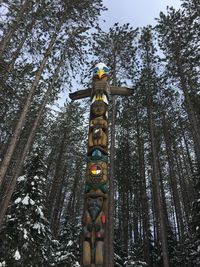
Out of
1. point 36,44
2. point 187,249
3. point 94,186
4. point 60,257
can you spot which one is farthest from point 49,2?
point 187,249

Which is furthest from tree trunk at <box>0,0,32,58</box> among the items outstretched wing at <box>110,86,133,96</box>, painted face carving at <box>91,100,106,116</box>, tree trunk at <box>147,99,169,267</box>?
tree trunk at <box>147,99,169,267</box>

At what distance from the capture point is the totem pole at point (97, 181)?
7.41 metres

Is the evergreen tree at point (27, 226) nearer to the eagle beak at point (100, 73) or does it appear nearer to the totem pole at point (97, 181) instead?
the totem pole at point (97, 181)

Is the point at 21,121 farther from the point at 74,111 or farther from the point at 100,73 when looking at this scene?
the point at 74,111

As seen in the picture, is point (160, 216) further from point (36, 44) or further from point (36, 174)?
point (36, 44)

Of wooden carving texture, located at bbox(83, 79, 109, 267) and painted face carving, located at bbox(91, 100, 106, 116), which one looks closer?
wooden carving texture, located at bbox(83, 79, 109, 267)

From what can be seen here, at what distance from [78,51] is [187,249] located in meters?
14.6

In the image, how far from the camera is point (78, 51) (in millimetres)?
18422

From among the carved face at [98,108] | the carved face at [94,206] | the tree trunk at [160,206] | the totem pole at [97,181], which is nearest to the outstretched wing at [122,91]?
the totem pole at [97,181]

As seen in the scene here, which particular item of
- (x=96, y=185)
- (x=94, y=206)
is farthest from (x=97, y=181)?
(x=94, y=206)

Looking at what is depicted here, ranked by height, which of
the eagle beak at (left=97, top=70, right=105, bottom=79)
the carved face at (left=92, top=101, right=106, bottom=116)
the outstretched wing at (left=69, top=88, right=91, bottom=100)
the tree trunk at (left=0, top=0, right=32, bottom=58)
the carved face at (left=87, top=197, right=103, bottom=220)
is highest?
the tree trunk at (left=0, top=0, right=32, bottom=58)

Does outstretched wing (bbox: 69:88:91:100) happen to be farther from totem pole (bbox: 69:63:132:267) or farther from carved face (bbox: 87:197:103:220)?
carved face (bbox: 87:197:103:220)

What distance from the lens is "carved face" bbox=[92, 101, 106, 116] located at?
10.5 meters

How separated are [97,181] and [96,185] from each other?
114 millimetres
